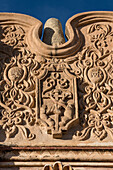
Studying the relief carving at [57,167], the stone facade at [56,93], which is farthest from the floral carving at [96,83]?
the relief carving at [57,167]

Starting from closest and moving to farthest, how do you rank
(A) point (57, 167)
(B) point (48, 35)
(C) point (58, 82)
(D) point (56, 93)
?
(A) point (57, 167), (D) point (56, 93), (C) point (58, 82), (B) point (48, 35)

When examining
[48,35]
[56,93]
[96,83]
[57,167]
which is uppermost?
[48,35]

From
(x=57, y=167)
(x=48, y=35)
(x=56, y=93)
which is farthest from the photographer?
(x=48, y=35)

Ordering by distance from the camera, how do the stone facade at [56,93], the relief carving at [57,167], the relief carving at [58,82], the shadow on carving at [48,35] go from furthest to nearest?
the shadow on carving at [48,35] → the relief carving at [58,82] → the stone facade at [56,93] → the relief carving at [57,167]

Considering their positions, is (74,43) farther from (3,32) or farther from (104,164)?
(104,164)

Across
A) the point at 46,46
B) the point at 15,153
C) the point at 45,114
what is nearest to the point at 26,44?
the point at 46,46

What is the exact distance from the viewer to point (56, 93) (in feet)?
26.5

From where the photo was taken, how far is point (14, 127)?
25.5 feet

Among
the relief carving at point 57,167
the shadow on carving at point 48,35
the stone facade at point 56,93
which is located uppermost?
the shadow on carving at point 48,35

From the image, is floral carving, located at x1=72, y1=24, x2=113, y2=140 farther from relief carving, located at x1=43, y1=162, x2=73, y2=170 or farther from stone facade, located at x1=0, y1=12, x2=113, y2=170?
relief carving, located at x1=43, y1=162, x2=73, y2=170

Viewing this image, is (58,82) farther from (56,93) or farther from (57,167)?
(57,167)

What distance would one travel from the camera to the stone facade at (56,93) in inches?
293

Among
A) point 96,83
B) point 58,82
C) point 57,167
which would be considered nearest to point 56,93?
point 58,82

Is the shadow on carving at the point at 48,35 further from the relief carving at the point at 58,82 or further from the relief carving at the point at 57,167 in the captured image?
the relief carving at the point at 57,167
